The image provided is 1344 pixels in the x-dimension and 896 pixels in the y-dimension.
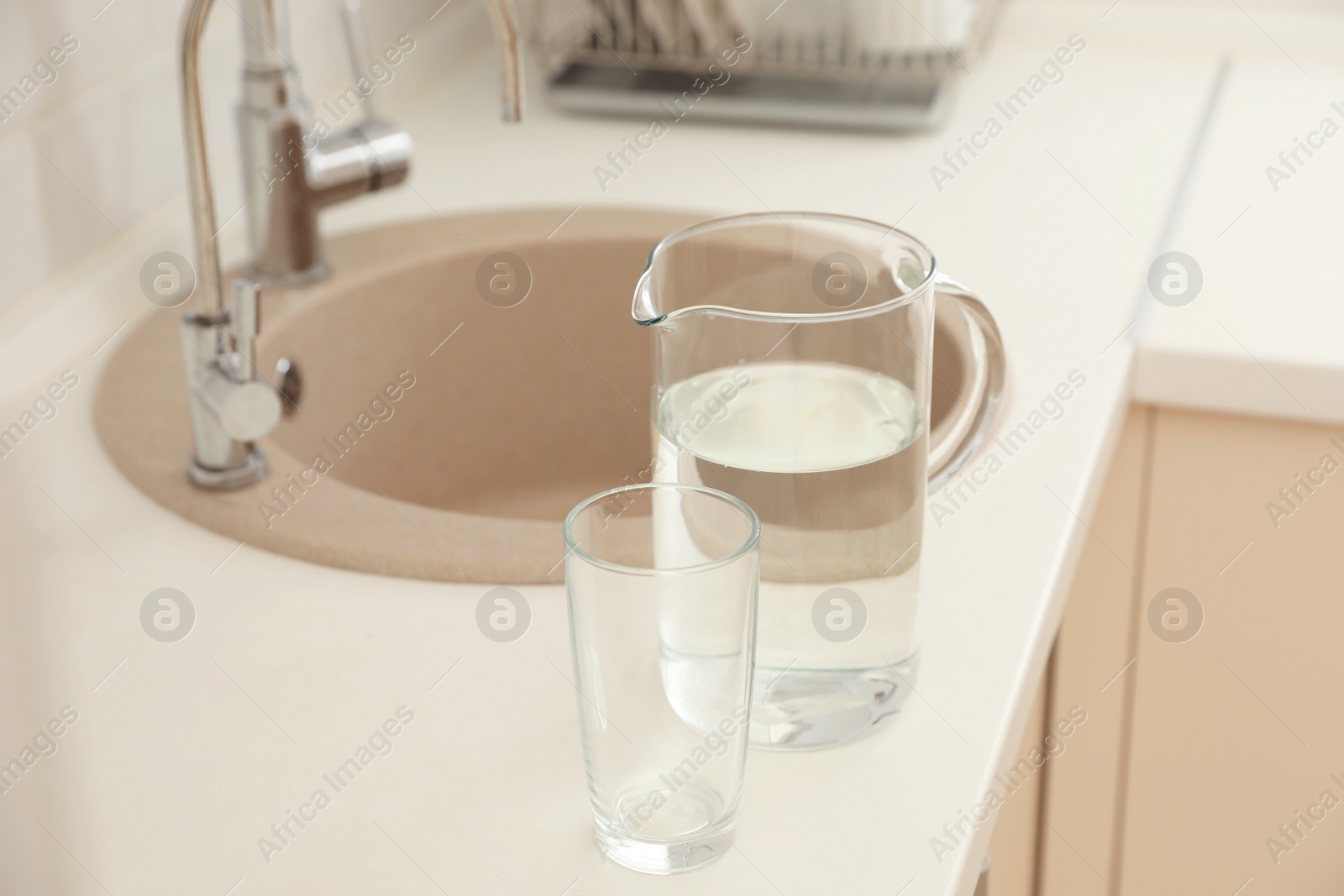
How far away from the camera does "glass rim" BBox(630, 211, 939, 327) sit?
521 mm

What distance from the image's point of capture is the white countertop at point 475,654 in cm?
52

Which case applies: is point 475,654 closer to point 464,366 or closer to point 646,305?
point 646,305

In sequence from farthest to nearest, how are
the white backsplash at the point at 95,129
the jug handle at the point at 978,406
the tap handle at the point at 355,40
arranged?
the tap handle at the point at 355,40, the white backsplash at the point at 95,129, the jug handle at the point at 978,406

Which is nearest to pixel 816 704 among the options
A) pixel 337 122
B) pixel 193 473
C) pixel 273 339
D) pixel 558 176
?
pixel 193 473

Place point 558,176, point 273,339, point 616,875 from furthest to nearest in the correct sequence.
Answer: point 558,176 < point 273,339 < point 616,875

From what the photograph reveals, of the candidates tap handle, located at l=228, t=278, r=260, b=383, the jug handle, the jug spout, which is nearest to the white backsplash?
tap handle, located at l=228, t=278, r=260, b=383

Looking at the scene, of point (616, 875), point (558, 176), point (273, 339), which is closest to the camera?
point (616, 875)

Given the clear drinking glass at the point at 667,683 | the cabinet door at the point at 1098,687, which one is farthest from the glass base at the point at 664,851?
the cabinet door at the point at 1098,687

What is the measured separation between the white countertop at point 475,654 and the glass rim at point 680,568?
119mm

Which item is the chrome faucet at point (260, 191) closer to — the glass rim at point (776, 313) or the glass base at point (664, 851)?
the glass rim at point (776, 313)

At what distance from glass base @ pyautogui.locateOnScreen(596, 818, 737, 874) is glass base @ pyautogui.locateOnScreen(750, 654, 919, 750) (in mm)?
59

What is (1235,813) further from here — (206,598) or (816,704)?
(206,598)

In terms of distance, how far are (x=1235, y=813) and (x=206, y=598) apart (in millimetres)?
695

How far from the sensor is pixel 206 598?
26.6 inches
